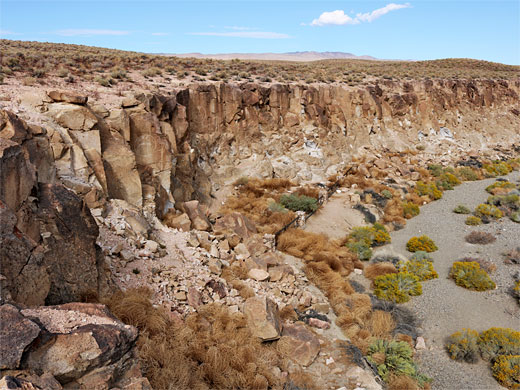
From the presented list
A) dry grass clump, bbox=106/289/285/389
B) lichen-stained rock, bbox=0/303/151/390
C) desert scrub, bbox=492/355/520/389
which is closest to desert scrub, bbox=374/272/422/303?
desert scrub, bbox=492/355/520/389

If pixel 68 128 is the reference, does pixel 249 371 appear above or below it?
below

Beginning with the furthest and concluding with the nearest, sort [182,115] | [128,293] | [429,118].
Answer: [429,118], [182,115], [128,293]

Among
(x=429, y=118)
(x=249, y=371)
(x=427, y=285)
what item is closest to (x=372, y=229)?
(x=427, y=285)

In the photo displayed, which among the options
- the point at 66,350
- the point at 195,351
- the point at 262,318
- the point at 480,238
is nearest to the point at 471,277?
the point at 480,238

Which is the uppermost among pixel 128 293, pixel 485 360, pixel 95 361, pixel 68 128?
pixel 68 128

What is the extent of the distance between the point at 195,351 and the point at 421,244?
12197 mm

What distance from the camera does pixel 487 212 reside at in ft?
60.3

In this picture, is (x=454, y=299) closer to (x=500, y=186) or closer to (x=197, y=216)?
(x=197, y=216)

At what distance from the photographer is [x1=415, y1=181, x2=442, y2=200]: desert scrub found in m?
21.8

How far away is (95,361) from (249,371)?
12.2 ft

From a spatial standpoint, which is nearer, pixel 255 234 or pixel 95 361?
pixel 95 361

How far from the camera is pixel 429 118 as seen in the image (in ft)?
103

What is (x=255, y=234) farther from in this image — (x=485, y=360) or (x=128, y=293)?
(x=485, y=360)

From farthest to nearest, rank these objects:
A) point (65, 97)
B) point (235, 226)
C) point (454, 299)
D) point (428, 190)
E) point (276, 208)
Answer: point (428, 190) < point (276, 208) < point (235, 226) < point (454, 299) < point (65, 97)
